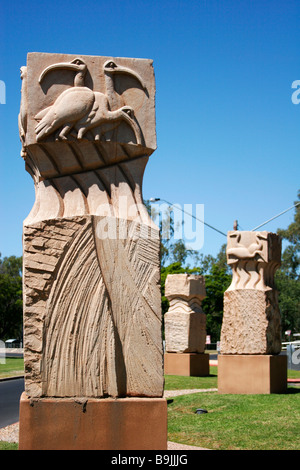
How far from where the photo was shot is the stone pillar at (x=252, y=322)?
35.1ft

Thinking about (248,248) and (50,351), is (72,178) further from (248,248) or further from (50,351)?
(248,248)

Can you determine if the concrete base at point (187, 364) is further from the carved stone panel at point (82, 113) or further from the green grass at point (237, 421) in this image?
the carved stone panel at point (82, 113)

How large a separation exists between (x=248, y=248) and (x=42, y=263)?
24.5ft

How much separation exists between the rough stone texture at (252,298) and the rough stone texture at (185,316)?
15.9 feet

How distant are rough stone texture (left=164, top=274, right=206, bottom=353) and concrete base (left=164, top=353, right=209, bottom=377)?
0.18 m

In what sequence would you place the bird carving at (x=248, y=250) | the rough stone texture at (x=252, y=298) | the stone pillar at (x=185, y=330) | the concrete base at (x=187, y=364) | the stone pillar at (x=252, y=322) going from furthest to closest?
the stone pillar at (x=185, y=330) → the concrete base at (x=187, y=364) → the bird carving at (x=248, y=250) → the rough stone texture at (x=252, y=298) → the stone pillar at (x=252, y=322)

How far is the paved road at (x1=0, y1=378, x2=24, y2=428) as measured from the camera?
362 inches

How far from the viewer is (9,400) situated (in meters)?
11.9

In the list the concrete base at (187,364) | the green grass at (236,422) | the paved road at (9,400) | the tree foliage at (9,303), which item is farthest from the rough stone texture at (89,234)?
the tree foliage at (9,303)
